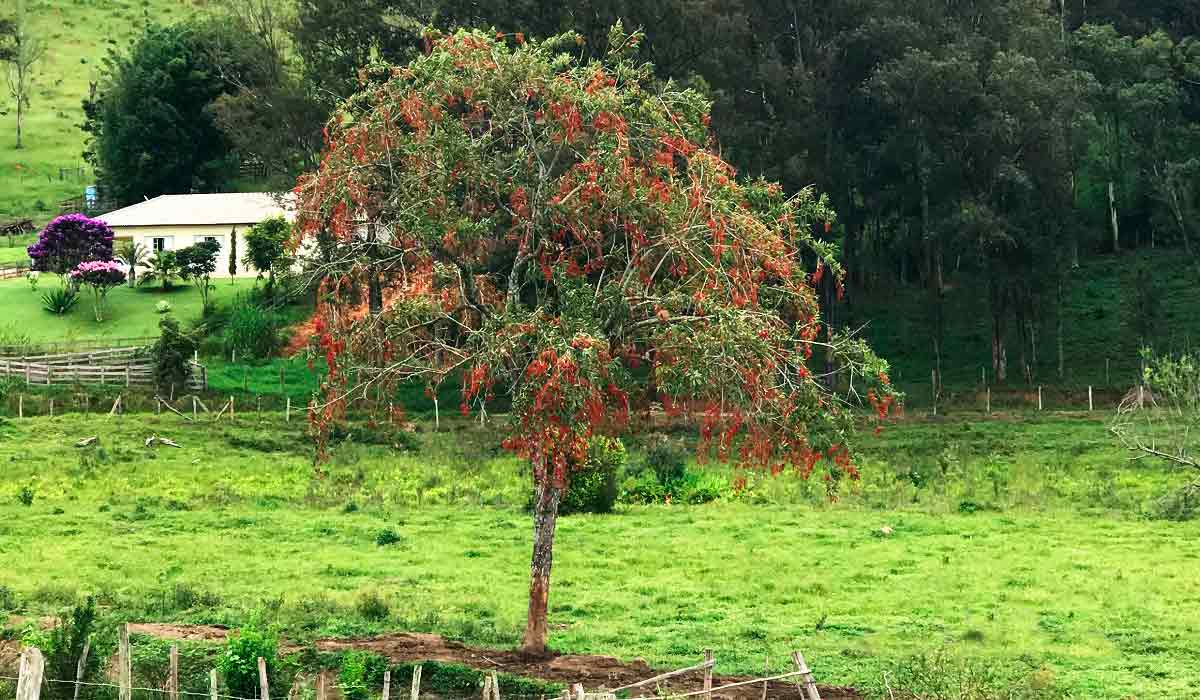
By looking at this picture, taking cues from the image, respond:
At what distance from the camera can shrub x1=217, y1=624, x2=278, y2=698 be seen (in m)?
23.1

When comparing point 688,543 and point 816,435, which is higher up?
point 816,435

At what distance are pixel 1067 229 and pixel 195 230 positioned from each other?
46249 mm

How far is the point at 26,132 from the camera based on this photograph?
12312 cm

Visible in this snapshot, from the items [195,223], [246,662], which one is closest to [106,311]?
[195,223]

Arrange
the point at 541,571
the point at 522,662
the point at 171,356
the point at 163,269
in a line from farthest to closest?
the point at 163,269 < the point at 171,356 < the point at 541,571 < the point at 522,662

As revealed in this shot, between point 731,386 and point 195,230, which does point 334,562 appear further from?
point 195,230

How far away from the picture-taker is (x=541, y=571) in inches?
1030

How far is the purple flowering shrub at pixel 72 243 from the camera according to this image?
79.8 metres

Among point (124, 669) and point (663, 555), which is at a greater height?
point (124, 669)

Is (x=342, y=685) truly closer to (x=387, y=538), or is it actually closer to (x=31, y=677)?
(x=31, y=677)

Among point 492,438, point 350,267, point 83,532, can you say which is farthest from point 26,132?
point 350,267

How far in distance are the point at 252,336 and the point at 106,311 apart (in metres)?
11.7

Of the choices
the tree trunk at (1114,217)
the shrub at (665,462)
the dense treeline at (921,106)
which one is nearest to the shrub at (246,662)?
the shrub at (665,462)

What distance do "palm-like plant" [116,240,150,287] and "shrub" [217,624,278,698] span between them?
62927 mm
